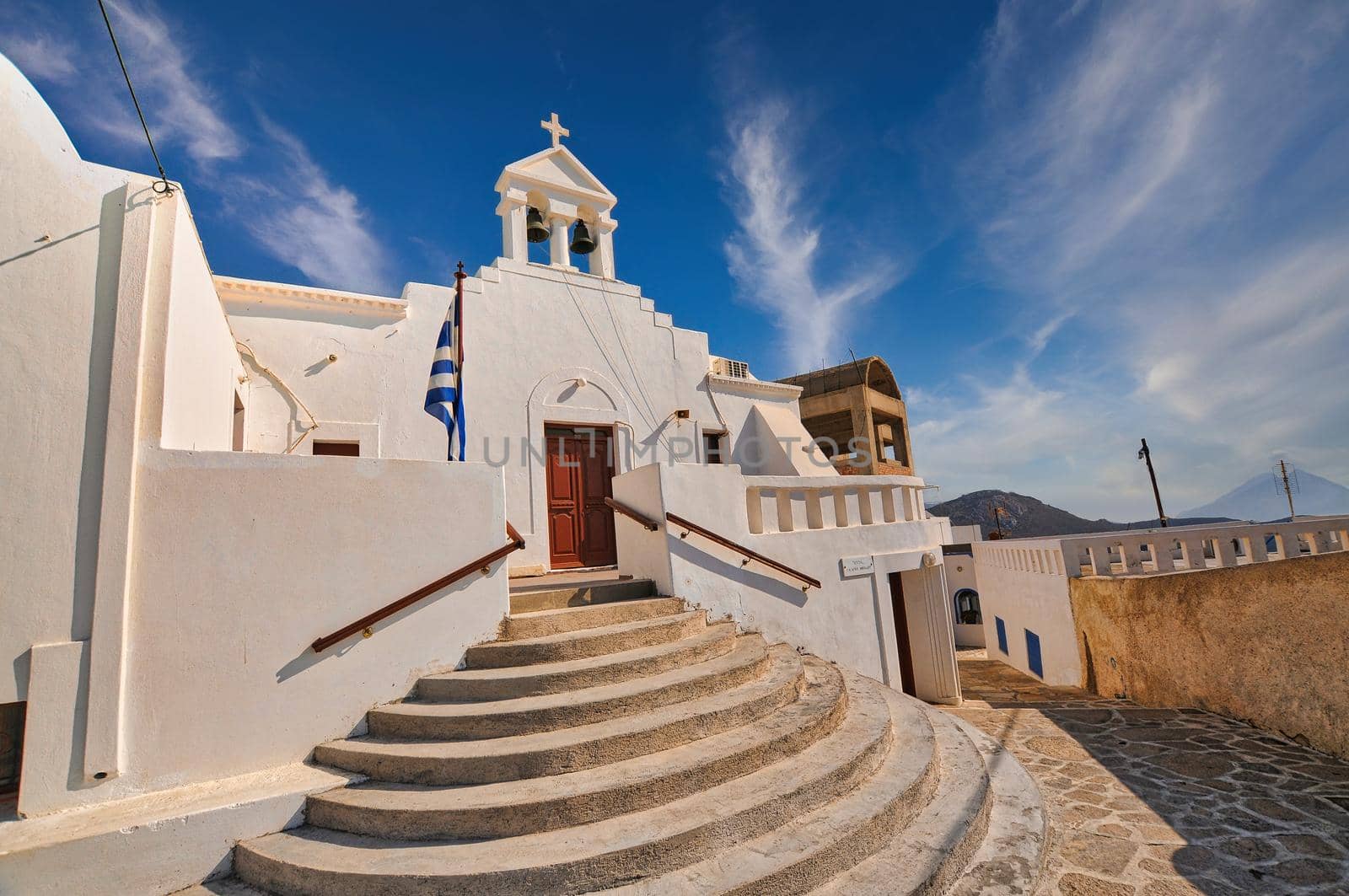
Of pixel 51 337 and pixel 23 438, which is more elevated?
pixel 51 337

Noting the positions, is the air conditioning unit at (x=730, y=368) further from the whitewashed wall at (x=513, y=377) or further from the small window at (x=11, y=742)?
the small window at (x=11, y=742)

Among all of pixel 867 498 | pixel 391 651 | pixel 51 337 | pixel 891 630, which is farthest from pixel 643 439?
pixel 51 337

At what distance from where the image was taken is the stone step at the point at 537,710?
391cm

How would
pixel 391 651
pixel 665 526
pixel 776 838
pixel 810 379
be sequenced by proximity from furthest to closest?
pixel 810 379
pixel 665 526
pixel 391 651
pixel 776 838

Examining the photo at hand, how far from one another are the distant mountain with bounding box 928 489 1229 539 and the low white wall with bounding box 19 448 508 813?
117ft

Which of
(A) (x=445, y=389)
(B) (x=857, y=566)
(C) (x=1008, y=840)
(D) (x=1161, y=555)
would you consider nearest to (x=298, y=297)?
(A) (x=445, y=389)

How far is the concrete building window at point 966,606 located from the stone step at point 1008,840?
1834 cm

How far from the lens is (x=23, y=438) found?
3756mm

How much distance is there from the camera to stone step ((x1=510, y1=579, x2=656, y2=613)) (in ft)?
17.8

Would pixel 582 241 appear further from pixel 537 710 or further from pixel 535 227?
pixel 537 710

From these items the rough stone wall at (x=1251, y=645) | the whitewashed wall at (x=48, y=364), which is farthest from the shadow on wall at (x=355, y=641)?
the rough stone wall at (x=1251, y=645)

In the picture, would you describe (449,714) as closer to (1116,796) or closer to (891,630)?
(1116,796)

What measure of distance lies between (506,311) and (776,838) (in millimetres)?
8076

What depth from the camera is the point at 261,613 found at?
13.5ft
